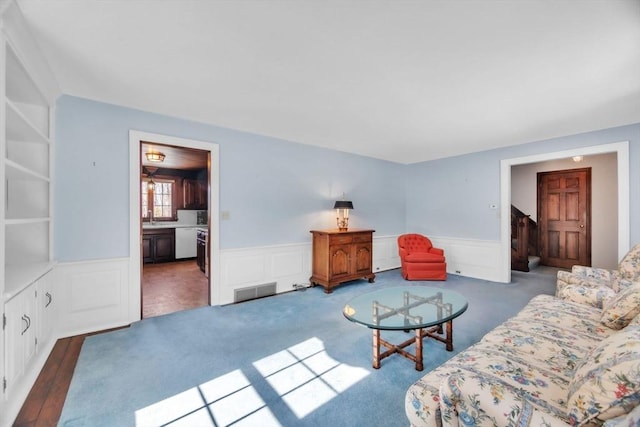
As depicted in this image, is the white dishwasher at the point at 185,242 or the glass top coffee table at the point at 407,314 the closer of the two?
the glass top coffee table at the point at 407,314

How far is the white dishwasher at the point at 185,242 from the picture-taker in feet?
22.2

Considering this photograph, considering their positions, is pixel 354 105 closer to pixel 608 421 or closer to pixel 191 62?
pixel 191 62

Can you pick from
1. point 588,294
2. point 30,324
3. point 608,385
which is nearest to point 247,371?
point 30,324

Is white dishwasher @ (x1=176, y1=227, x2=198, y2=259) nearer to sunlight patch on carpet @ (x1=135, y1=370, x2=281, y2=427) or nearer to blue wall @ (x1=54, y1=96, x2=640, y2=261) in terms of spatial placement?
blue wall @ (x1=54, y1=96, x2=640, y2=261)

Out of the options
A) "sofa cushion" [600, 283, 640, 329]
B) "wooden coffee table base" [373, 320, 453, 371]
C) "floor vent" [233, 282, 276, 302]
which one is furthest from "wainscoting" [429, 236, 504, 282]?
"floor vent" [233, 282, 276, 302]

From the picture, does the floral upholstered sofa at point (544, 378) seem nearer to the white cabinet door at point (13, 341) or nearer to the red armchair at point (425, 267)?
the white cabinet door at point (13, 341)

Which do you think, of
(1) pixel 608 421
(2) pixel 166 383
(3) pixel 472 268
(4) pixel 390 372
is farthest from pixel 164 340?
(3) pixel 472 268

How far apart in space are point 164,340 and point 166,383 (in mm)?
Result: 756

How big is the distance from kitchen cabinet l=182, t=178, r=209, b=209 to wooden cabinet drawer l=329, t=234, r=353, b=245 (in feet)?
15.6

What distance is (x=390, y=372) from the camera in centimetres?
209

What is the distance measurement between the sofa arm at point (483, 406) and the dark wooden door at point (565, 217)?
20.7ft

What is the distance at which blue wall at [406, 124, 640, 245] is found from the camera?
3602mm

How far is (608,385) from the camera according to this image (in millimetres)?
905

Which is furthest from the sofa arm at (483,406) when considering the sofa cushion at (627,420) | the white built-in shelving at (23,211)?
the white built-in shelving at (23,211)
